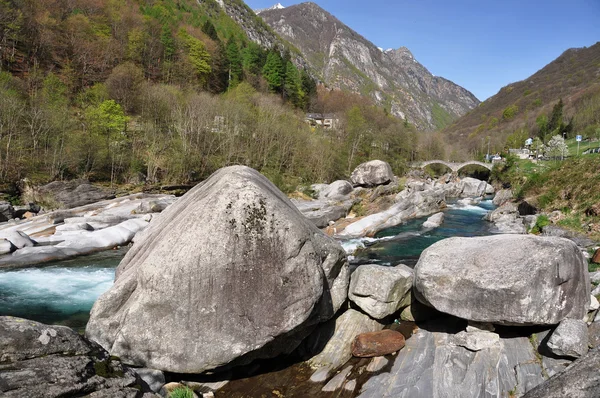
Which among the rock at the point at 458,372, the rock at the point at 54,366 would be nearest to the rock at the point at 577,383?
the rock at the point at 458,372

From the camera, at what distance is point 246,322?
665cm

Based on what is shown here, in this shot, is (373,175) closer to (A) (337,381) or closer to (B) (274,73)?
(A) (337,381)

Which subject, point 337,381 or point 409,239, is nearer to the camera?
point 337,381

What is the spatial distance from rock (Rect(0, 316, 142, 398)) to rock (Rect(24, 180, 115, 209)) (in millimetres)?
29906

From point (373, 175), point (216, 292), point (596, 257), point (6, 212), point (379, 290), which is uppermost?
point (373, 175)

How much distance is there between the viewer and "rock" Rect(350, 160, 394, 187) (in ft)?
145

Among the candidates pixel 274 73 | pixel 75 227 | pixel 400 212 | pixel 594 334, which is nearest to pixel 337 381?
pixel 594 334

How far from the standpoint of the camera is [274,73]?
87.4m

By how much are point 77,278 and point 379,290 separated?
541 inches

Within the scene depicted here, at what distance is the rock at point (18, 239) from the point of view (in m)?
18.0

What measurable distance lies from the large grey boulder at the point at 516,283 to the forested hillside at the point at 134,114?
34.4m

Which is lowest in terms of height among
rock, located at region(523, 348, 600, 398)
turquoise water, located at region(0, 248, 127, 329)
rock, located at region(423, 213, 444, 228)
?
turquoise water, located at region(0, 248, 127, 329)

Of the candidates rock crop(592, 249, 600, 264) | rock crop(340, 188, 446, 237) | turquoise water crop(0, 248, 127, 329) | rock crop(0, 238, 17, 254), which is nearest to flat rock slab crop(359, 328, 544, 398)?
rock crop(592, 249, 600, 264)

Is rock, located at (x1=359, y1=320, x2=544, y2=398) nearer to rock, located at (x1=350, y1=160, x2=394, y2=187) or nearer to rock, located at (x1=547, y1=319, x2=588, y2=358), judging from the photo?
rock, located at (x1=547, y1=319, x2=588, y2=358)
